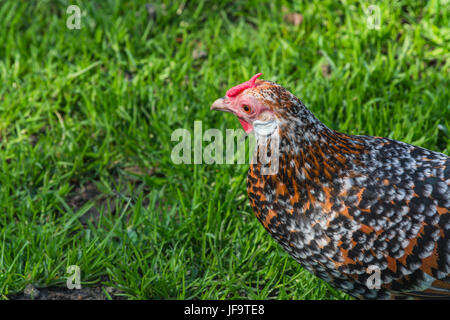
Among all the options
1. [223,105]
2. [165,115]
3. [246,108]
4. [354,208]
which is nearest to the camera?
[354,208]

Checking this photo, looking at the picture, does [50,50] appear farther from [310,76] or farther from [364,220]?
[364,220]

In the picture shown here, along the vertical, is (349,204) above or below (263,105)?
below

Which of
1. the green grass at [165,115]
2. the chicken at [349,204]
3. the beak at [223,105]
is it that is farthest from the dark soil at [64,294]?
the beak at [223,105]

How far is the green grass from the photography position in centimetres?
336

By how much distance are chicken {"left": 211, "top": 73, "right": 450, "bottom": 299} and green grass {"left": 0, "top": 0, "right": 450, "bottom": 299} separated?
0.62 meters

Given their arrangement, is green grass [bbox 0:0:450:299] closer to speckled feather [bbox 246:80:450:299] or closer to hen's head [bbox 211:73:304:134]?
speckled feather [bbox 246:80:450:299]

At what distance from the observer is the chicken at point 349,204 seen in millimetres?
2599

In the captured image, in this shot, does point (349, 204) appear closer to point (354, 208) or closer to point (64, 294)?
point (354, 208)

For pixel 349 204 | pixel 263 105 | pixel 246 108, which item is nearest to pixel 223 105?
pixel 246 108

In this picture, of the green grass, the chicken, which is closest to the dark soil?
the green grass

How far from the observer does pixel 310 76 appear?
14.5 ft

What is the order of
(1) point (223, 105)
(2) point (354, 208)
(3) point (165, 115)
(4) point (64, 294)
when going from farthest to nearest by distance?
(3) point (165, 115) < (4) point (64, 294) < (1) point (223, 105) < (2) point (354, 208)

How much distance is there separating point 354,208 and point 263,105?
63 cm

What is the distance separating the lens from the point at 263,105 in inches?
105
